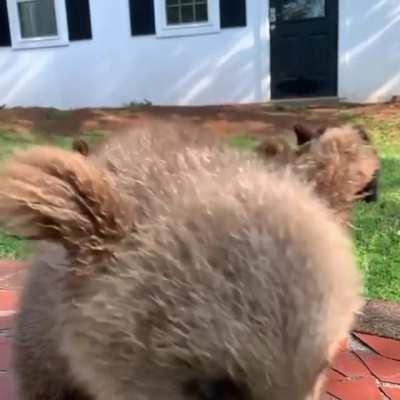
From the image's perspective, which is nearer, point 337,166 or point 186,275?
point 186,275

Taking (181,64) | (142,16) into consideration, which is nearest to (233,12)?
(181,64)

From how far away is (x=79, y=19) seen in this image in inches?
587

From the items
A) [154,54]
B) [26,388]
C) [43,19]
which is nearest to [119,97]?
[154,54]

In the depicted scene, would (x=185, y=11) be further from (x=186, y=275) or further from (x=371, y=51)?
(x=186, y=275)

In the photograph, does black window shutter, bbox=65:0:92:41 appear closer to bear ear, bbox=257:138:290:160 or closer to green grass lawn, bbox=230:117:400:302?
green grass lawn, bbox=230:117:400:302

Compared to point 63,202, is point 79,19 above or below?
below

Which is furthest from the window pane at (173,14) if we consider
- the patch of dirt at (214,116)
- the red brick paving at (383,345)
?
the red brick paving at (383,345)

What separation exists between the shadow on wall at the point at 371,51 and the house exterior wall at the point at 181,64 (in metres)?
0.02

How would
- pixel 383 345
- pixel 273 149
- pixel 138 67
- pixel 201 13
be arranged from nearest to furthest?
pixel 273 149 < pixel 383 345 < pixel 201 13 < pixel 138 67

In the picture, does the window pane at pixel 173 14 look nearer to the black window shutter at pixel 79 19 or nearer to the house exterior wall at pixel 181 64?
the house exterior wall at pixel 181 64

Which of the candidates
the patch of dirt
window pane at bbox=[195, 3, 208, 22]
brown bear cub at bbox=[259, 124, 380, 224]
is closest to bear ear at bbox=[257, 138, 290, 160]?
brown bear cub at bbox=[259, 124, 380, 224]

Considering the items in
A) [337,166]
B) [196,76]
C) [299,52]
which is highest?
[337,166]

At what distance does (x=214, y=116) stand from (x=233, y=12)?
7.44ft

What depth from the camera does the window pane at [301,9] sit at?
1416cm
